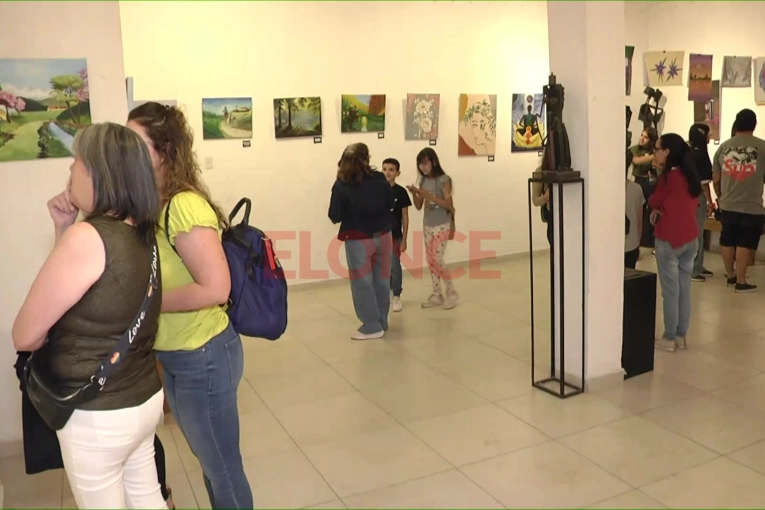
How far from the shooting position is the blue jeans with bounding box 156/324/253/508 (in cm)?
191

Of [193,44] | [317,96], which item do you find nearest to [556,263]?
[317,96]

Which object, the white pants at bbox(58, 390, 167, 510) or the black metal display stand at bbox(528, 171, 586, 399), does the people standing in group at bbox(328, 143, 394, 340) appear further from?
the white pants at bbox(58, 390, 167, 510)

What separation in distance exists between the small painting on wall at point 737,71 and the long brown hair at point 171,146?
721 cm

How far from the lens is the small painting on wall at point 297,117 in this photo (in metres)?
6.34

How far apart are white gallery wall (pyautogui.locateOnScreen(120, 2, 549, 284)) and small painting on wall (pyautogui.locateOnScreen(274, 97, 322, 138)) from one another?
2.7 inches

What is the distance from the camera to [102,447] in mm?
1653

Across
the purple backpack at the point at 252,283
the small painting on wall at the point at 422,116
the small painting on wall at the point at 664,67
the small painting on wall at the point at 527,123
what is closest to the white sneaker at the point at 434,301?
the small painting on wall at the point at 422,116

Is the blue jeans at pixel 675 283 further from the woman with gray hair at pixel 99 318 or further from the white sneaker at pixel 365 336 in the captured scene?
the woman with gray hair at pixel 99 318

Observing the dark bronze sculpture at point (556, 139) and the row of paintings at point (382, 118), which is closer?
the dark bronze sculpture at point (556, 139)

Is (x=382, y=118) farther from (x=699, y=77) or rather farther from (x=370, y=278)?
(x=699, y=77)

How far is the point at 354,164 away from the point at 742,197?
379cm

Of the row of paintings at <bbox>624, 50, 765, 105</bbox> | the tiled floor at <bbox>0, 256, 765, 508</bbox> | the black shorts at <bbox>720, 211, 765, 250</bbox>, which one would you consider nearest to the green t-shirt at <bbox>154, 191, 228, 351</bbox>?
the tiled floor at <bbox>0, 256, 765, 508</bbox>

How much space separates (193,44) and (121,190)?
4.73 meters

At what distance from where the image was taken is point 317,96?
647 centimetres
